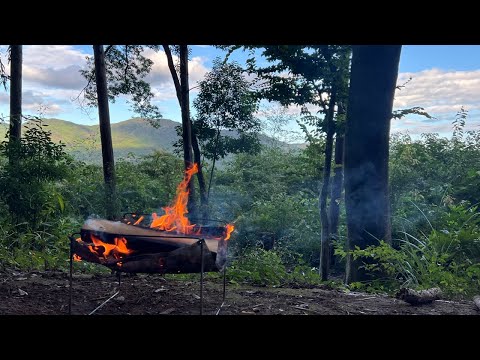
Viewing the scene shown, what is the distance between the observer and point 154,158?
10328mm

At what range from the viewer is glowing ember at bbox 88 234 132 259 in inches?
138

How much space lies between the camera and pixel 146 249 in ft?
12.0

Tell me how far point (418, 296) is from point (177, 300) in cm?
210

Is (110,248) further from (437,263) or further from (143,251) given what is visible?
(437,263)

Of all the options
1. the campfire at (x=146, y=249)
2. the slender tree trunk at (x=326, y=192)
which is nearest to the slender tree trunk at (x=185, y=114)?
the slender tree trunk at (x=326, y=192)

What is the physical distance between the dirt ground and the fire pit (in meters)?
0.48

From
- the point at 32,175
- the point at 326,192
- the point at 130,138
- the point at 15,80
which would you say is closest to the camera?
the point at 32,175

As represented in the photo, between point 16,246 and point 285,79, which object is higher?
point 285,79

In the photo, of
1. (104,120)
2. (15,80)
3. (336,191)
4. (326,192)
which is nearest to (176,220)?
(326,192)
